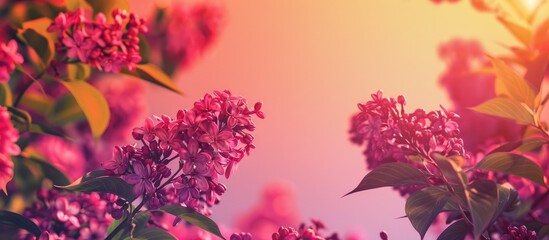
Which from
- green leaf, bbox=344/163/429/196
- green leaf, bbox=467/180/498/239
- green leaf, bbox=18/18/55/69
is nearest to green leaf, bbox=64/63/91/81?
green leaf, bbox=18/18/55/69

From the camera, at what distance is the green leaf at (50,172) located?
3.81ft

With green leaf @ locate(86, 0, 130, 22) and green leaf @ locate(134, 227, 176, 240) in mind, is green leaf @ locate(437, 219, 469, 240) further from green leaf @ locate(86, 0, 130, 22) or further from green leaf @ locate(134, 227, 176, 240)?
green leaf @ locate(86, 0, 130, 22)

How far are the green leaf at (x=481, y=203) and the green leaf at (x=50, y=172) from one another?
733mm

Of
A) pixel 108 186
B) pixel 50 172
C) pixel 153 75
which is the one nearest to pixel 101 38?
pixel 153 75

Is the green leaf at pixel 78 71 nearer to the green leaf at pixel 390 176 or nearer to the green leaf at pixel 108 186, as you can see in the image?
the green leaf at pixel 108 186

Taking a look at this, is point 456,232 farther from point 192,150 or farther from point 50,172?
point 50,172

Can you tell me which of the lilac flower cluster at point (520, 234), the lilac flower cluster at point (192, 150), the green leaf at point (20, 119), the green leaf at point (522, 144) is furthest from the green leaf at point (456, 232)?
the green leaf at point (20, 119)

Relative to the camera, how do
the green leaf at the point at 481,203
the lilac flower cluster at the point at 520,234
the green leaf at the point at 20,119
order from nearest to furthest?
the green leaf at the point at 481,203 → the lilac flower cluster at the point at 520,234 → the green leaf at the point at 20,119

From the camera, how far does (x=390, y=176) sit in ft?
2.50

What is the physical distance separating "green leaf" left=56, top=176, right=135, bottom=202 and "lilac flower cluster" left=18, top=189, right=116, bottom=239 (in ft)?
0.56

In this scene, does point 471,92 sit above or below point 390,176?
below

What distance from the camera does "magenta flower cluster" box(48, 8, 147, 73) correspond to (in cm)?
92

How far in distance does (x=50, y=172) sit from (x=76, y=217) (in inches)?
11.5

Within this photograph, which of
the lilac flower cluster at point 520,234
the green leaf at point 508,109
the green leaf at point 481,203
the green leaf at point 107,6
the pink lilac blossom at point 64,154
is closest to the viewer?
the green leaf at point 481,203
